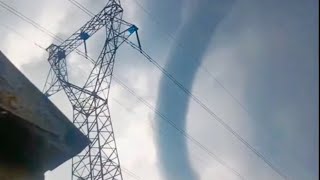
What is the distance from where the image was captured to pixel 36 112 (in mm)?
7203

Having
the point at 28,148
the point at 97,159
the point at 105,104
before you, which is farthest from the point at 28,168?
the point at 105,104

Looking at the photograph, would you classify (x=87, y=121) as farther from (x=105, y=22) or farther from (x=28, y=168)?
(x=28, y=168)

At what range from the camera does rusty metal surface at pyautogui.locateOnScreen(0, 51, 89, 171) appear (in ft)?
22.1

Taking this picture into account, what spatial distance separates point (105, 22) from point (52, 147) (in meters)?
13.9

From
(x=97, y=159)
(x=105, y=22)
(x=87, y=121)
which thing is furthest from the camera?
(x=105, y=22)

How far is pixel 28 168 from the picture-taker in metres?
7.20

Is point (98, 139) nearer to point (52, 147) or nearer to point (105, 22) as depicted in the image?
point (105, 22)

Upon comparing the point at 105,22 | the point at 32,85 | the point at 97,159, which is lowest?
the point at 32,85

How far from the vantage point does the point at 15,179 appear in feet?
22.2

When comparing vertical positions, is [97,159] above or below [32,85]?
above

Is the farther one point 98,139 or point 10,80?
point 98,139

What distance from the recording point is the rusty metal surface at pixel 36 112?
6742 millimetres

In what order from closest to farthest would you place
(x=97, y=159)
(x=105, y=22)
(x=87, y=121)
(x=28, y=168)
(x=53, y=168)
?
(x=28, y=168) → (x=53, y=168) → (x=97, y=159) → (x=87, y=121) → (x=105, y=22)

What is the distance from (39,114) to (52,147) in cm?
78
